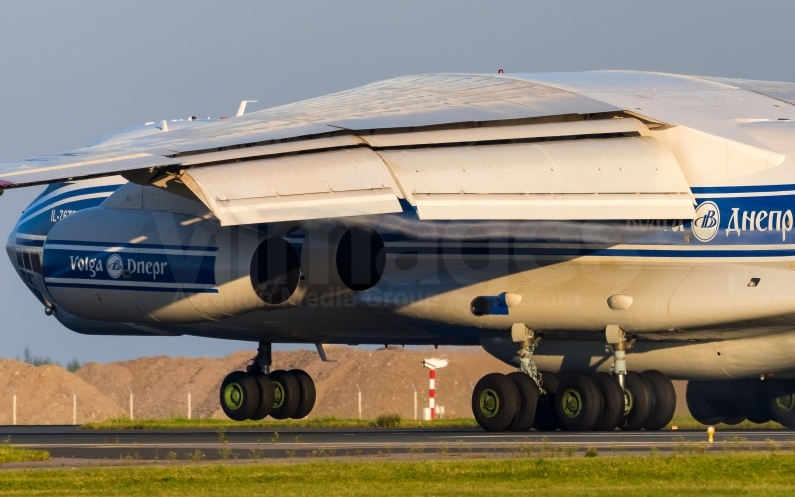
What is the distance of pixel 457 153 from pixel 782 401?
8938mm

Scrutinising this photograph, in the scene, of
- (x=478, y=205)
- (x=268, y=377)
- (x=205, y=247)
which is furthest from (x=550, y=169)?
(x=268, y=377)

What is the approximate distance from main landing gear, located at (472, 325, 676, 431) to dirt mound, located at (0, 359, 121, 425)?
20.6 metres

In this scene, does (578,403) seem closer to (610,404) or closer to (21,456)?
(610,404)

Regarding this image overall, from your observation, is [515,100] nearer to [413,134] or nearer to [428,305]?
[413,134]

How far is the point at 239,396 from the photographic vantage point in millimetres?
24969

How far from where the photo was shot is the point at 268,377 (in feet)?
83.6

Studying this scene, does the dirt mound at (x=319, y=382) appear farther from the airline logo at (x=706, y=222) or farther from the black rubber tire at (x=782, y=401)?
the airline logo at (x=706, y=222)

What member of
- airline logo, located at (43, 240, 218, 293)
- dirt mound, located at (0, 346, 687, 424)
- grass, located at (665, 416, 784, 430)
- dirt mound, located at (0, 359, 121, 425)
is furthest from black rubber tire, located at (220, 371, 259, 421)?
dirt mound, located at (0, 359, 121, 425)

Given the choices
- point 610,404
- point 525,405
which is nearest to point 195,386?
point 525,405

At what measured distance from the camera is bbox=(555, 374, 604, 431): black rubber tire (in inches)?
753

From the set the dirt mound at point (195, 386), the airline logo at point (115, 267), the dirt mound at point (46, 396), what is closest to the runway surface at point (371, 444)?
the airline logo at point (115, 267)

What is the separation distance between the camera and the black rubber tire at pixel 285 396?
83.5 ft

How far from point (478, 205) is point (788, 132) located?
192 inches

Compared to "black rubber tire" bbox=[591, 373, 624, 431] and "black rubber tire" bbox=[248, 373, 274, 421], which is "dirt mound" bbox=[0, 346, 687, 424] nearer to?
"black rubber tire" bbox=[248, 373, 274, 421]
